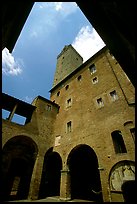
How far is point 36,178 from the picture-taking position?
42.2 feet

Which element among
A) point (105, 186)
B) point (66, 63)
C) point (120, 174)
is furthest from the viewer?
point (66, 63)

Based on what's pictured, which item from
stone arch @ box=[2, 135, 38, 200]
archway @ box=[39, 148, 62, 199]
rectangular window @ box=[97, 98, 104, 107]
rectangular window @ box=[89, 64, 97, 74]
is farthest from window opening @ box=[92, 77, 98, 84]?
stone arch @ box=[2, 135, 38, 200]

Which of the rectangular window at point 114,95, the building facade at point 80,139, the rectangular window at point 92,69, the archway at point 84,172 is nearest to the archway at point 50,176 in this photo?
the building facade at point 80,139

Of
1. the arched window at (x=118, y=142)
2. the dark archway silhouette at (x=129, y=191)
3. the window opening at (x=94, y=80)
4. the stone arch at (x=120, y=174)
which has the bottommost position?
the dark archway silhouette at (x=129, y=191)

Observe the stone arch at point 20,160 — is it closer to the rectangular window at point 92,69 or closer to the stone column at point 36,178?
the stone column at point 36,178

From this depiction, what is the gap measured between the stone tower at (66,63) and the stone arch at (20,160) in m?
15.2

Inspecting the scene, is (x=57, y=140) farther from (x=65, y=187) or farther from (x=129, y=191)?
(x=129, y=191)

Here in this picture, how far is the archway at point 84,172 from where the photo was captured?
14.3 m

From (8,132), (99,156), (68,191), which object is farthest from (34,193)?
(99,156)

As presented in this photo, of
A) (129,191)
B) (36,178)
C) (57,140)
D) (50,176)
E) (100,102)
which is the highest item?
(100,102)

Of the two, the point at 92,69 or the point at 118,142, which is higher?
the point at 92,69

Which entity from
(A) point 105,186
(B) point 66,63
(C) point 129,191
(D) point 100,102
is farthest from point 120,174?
(B) point 66,63

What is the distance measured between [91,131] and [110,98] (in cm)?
390

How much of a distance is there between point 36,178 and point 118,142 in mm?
8808
